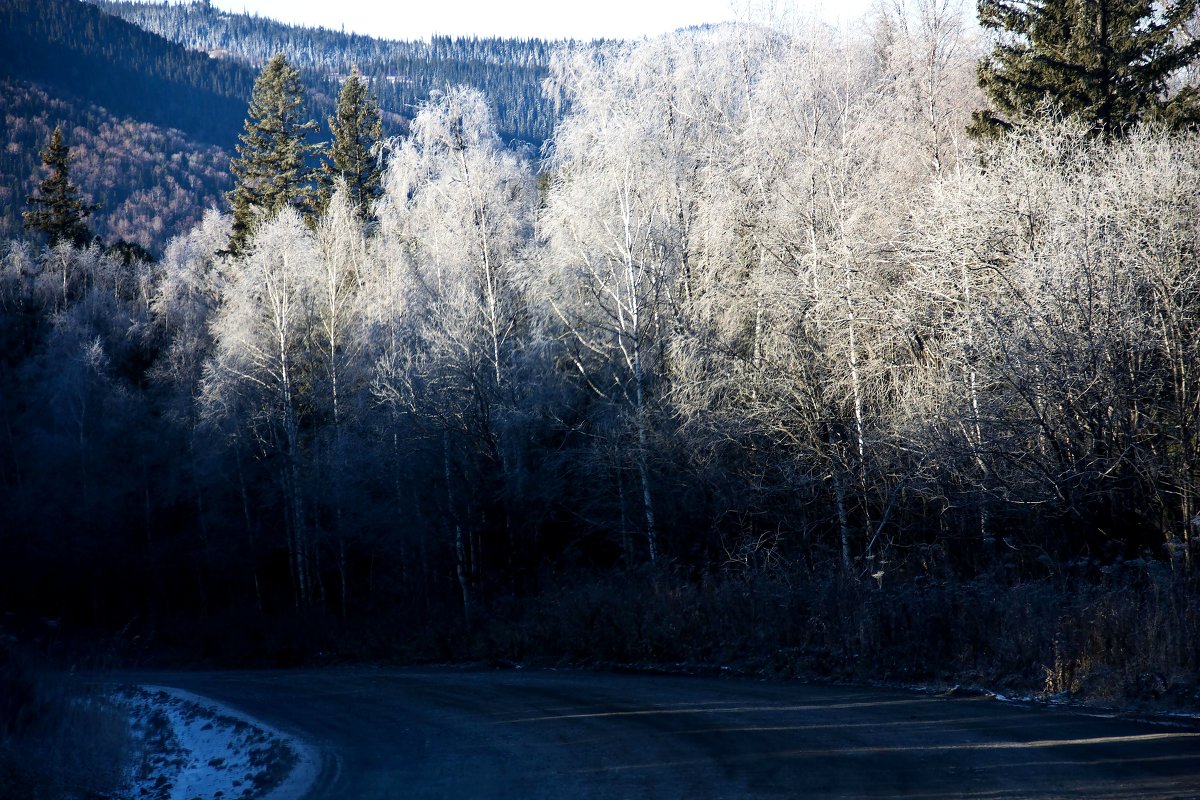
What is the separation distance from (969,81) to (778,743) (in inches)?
952

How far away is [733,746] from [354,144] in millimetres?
45173

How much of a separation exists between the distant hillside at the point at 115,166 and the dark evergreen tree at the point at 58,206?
30210 mm

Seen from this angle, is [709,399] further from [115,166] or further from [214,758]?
[115,166]

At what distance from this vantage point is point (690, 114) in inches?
940

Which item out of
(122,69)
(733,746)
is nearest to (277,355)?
(733,746)

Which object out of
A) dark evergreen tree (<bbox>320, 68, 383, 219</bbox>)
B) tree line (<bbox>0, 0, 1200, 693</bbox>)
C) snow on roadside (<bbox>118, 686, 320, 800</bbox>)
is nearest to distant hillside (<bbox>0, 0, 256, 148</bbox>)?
dark evergreen tree (<bbox>320, 68, 383, 219</bbox>)

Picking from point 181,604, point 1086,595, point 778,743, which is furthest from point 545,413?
point 181,604

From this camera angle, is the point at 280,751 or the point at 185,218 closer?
the point at 280,751

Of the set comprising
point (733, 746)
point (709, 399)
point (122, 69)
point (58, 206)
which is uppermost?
point (122, 69)

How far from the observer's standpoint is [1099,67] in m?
21.0

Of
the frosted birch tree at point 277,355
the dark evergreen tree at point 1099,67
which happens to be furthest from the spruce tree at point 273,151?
the dark evergreen tree at point 1099,67

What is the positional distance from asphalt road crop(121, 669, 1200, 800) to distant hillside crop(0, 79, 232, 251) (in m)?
85.6

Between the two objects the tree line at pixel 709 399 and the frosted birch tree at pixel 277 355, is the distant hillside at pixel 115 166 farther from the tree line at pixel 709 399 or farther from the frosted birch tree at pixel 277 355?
the frosted birch tree at pixel 277 355

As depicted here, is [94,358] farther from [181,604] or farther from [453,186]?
[453,186]
